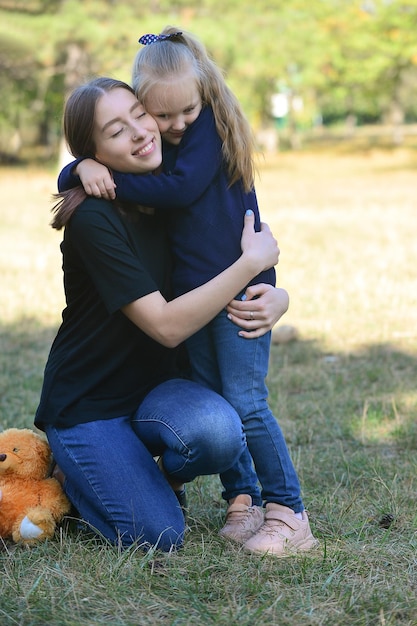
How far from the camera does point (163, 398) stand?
8.98 ft

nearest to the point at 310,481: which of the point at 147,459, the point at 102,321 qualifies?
the point at 147,459

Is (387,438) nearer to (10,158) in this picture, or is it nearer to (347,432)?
(347,432)

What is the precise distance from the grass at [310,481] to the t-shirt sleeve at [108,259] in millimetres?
621

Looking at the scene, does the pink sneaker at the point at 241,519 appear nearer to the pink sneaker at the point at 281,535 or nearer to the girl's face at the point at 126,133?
the pink sneaker at the point at 281,535

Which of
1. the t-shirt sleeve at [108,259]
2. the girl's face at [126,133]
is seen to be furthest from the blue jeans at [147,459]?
the girl's face at [126,133]

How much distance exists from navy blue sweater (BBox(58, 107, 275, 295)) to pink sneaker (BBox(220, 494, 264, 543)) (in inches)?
27.8

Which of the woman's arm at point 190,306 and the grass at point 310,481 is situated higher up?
the woman's arm at point 190,306

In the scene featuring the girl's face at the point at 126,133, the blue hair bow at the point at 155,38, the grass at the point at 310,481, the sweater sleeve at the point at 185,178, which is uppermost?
the blue hair bow at the point at 155,38

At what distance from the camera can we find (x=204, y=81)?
2705mm

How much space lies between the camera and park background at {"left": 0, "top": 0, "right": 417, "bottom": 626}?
7.61ft

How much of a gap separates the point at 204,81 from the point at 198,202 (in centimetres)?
36

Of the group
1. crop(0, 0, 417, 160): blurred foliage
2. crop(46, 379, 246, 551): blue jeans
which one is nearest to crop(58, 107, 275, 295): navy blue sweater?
crop(46, 379, 246, 551): blue jeans

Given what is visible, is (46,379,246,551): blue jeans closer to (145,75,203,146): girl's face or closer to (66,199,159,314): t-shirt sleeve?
(66,199,159,314): t-shirt sleeve

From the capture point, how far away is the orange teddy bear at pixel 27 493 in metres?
2.74
